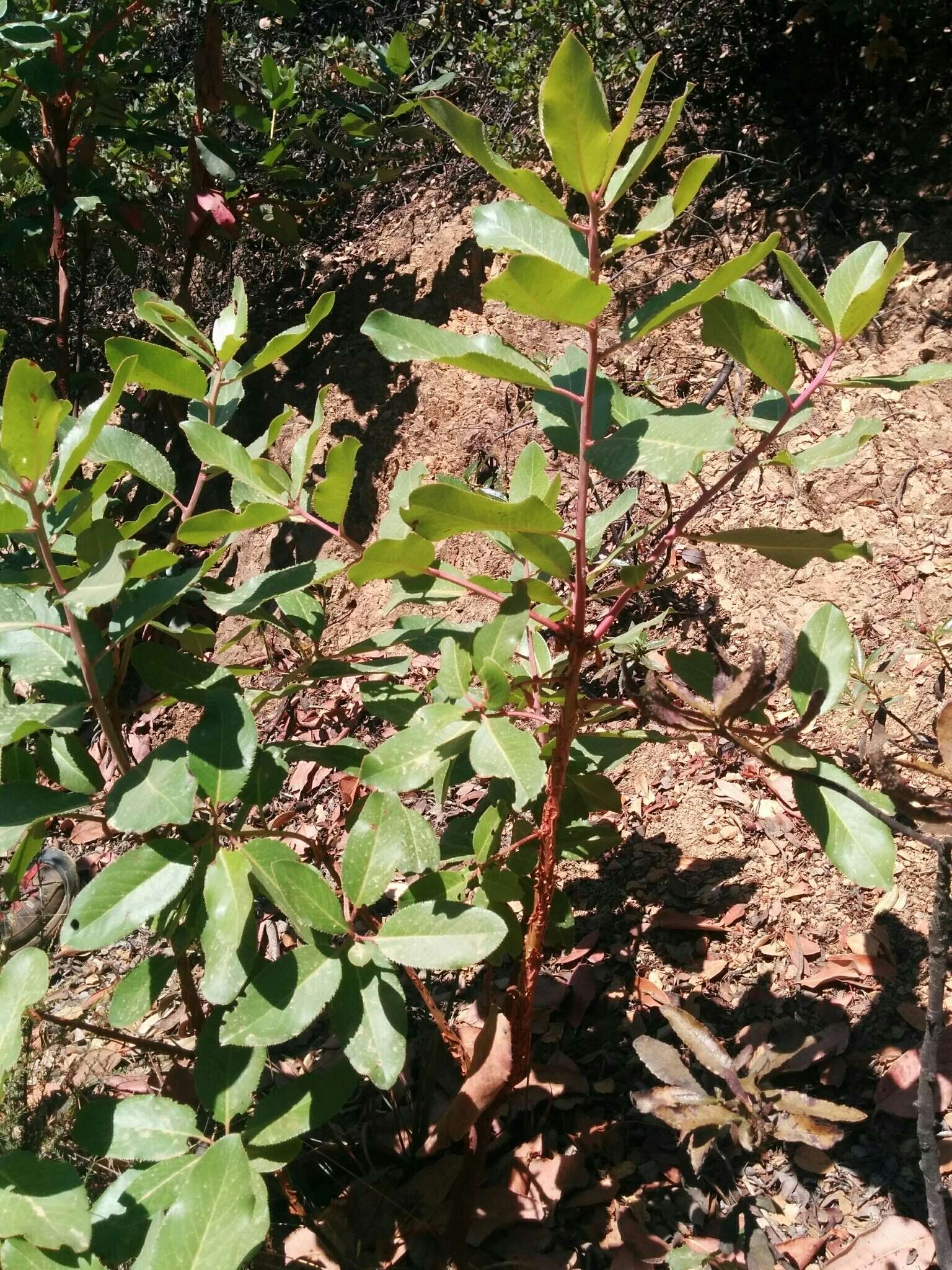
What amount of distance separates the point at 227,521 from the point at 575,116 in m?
0.61

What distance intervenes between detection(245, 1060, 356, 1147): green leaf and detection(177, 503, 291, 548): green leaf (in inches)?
26.5

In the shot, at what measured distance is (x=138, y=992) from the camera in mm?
1316

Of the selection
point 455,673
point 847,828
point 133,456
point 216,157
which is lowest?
point 847,828

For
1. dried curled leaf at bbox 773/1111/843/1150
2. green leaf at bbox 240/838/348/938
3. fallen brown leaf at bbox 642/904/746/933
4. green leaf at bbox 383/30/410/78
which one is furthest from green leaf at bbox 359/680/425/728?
green leaf at bbox 383/30/410/78

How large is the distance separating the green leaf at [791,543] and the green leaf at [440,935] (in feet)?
1.66

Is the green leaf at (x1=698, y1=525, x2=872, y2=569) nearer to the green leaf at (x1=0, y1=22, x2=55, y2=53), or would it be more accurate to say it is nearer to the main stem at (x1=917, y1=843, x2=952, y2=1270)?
the main stem at (x1=917, y1=843, x2=952, y2=1270)

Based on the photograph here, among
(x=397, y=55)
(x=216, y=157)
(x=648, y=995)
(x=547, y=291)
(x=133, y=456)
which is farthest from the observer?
(x=397, y=55)

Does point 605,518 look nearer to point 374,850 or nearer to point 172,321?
point 374,850

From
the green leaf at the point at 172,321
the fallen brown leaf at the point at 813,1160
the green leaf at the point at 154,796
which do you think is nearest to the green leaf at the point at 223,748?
the green leaf at the point at 154,796

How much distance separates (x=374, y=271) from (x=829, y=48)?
169 centimetres

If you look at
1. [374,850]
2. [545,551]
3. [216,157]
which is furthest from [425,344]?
[216,157]

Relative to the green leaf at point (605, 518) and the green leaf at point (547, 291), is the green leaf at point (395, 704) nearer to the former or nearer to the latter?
the green leaf at point (605, 518)

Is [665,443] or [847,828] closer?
[665,443]

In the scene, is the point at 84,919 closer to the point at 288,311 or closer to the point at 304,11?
the point at 288,311
